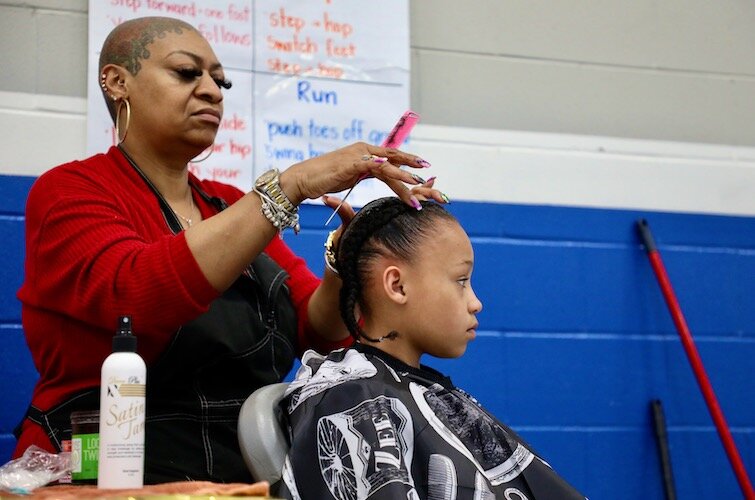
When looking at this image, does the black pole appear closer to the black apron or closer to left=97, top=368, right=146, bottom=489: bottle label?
the black apron

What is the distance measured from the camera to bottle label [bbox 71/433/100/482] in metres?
1.42

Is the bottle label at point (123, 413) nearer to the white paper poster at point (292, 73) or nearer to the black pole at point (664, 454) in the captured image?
the white paper poster at point (292, 73)

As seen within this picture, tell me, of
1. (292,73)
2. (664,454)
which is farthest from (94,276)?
(664,454)

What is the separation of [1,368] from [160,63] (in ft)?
3.18

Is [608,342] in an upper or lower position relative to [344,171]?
lower

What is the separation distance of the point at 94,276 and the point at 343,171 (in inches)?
17.5

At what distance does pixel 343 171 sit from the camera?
1.69 meters

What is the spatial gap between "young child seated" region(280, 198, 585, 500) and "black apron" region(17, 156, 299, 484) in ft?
0.46

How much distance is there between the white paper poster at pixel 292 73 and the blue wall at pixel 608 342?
357 mm

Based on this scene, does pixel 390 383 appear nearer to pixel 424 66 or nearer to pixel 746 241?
pixel 424 66

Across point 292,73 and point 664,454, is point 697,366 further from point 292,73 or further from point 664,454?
point 292,73

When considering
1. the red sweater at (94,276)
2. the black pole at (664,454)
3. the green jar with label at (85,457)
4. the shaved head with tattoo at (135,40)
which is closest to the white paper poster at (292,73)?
the shaved head with tattoo at (135,40)

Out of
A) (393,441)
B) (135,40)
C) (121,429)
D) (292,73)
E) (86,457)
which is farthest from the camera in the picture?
(292,73)

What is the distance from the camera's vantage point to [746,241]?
3350mm
